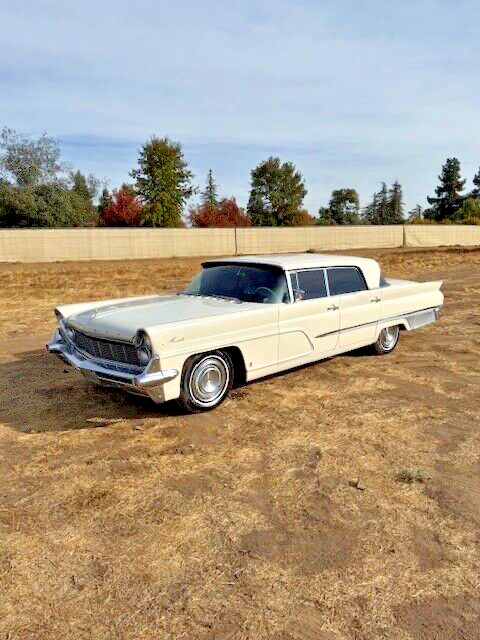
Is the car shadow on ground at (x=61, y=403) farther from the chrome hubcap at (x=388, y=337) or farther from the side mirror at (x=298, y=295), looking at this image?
the chrome hubcap at (x=388, y=337)

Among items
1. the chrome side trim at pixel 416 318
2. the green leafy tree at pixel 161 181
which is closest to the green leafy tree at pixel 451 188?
the green leafy tree at pixel 161 181

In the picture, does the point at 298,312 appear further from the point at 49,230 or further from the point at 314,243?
the point at 314,243

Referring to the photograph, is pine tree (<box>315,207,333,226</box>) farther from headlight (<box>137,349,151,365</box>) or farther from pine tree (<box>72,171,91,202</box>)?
headlight (<box>137,349,151,365</box>)

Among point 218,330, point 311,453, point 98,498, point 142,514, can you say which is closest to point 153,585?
point 142,514

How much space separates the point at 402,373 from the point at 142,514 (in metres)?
3.87

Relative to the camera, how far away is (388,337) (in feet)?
22.7

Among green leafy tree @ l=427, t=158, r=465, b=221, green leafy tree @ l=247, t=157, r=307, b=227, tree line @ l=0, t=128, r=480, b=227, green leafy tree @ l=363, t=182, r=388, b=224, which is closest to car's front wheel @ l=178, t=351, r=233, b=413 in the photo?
tree line @ l=0, t=128, r=480, b=227

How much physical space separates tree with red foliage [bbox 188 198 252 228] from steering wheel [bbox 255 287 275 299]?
165 ft

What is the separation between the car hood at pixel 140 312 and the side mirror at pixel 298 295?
1.57ft

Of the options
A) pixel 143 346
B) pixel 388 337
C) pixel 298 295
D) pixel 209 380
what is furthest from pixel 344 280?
pixel 143 346

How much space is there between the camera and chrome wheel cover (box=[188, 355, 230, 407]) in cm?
464

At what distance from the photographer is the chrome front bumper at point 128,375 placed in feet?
13.7

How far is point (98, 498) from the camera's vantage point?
337cm

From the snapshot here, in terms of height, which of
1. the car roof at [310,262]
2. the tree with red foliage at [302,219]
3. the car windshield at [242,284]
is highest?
the tree with red foliage at [302,219]
